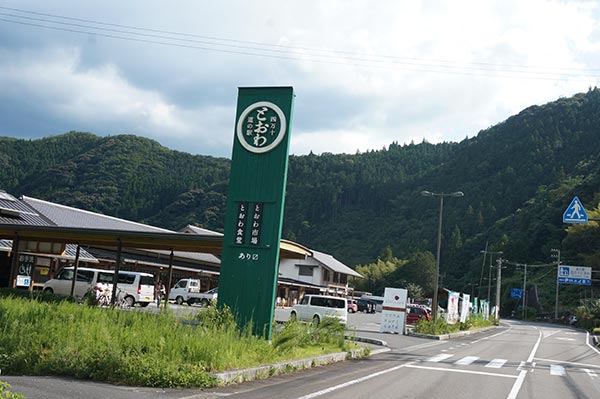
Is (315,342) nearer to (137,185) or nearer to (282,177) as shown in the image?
(282,177)

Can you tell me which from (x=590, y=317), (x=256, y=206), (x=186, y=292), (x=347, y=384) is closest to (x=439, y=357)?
(x=256, y=206)

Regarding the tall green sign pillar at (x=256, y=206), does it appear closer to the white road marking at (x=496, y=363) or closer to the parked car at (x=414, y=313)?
the white road marking at (x=496, y=363)

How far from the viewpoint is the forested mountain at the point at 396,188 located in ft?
310

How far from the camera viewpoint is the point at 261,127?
1398cm

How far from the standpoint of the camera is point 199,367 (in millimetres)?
8789

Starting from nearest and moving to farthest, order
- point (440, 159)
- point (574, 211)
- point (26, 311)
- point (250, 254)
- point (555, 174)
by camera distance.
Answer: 1. point (26, 311)
2. point (250, 254)
3. point (574, 211)
4. point (555, 174)
5. point (440, 159)

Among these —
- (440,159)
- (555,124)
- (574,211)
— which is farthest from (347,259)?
(574,211)

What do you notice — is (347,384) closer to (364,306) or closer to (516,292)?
(364,306)

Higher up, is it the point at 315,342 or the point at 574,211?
the point at 574,211

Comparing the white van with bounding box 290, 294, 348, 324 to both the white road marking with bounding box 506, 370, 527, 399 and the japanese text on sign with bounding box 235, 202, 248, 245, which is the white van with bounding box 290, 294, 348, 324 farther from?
the japanese text on sign with bounding box 235, 202, 248, 245

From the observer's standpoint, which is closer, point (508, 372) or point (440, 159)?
point (508, 372)

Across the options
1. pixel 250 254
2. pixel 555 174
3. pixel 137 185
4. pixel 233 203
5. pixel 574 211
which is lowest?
pixel 250 254

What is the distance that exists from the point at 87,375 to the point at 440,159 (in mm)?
144085

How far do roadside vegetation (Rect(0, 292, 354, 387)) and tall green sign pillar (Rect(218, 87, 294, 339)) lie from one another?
95cm
